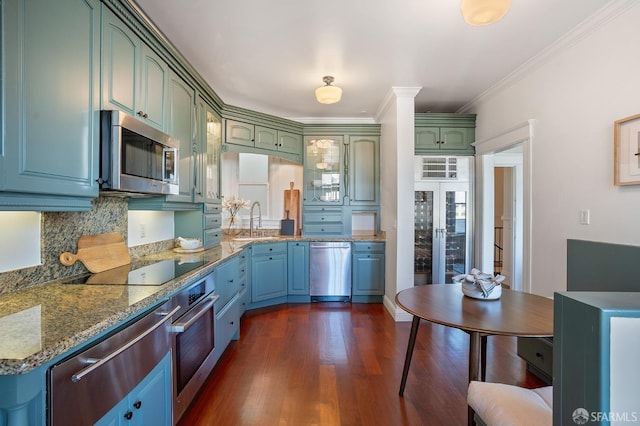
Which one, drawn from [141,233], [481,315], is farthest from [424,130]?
[141,233]

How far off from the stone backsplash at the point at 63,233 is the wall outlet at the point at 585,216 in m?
3.42

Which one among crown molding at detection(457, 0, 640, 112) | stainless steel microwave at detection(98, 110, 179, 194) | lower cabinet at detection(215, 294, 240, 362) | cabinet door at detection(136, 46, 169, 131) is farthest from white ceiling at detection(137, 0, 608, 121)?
lower cabinet at detection(215, 294, 240, 362)

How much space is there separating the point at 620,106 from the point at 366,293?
10.1 ft

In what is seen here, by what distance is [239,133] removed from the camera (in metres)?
3.73

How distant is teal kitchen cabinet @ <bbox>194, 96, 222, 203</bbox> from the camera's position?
2.87 metres

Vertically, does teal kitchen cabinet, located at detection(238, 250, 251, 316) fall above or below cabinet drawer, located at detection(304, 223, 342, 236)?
below

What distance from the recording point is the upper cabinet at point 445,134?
4047 millimetres

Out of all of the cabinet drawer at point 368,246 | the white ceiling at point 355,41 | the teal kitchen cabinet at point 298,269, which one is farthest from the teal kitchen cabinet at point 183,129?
the cabinet drawer at point 368,246

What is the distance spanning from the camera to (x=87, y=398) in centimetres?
99

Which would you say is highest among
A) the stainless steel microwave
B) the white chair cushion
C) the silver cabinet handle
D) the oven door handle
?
the stainless steel microwave

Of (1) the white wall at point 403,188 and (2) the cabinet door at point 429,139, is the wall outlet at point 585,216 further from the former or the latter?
(2) the cabinet door at point 429,139

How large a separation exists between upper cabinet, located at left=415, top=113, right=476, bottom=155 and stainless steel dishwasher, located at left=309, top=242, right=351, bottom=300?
169cm

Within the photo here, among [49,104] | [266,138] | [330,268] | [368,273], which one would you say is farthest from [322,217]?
[49,104]

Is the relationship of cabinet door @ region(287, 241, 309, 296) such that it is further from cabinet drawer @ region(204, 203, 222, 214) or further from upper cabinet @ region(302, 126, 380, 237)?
cabinet drawer @ region(204, 203, 222, 214)
